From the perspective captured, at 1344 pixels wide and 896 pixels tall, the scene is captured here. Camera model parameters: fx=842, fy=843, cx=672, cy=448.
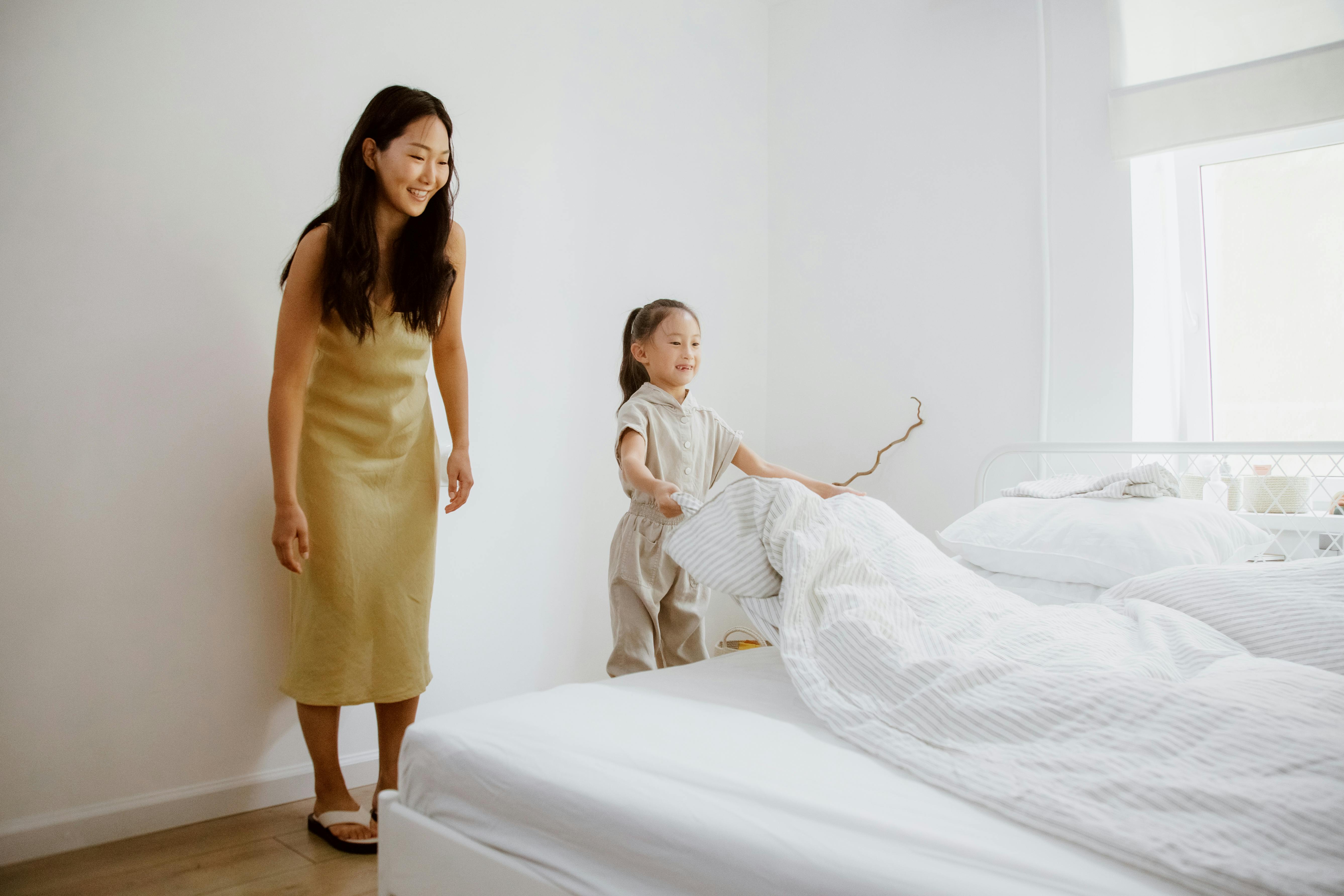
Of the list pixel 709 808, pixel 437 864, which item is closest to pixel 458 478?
pixel 437 864

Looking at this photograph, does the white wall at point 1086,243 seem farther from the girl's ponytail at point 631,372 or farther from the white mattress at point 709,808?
the white mattress at point 709,808

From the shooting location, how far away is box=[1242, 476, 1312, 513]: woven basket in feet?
6.69

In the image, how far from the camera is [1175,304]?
2.44m

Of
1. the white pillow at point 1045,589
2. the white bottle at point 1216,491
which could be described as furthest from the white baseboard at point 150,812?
the white bottle at point 1216,491

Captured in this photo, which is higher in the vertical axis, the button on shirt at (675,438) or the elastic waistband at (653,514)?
the button on shirt at (675,438)

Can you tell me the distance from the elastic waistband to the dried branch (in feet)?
3.95

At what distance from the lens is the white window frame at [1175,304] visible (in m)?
2.39

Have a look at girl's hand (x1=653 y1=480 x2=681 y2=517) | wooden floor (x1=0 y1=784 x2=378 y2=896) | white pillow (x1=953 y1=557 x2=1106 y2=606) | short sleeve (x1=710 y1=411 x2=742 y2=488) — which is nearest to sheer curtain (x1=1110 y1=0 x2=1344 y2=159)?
white pillow (x1=953 y1=557 x2=1106 y2=606)

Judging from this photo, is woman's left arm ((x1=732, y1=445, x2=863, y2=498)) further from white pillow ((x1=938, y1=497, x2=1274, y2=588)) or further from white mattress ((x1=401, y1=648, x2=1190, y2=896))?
white mattress ((x1=401, y1=648, x2=1190, y2=896))

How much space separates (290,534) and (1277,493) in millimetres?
2210

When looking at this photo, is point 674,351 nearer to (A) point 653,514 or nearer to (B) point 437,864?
(A) point 653,514

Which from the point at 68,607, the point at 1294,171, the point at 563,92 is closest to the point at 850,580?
the point at 68,607

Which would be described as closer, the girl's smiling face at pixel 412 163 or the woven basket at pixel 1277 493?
the girl's smiling face at pixel 412 163

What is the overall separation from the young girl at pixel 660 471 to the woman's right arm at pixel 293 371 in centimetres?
56
